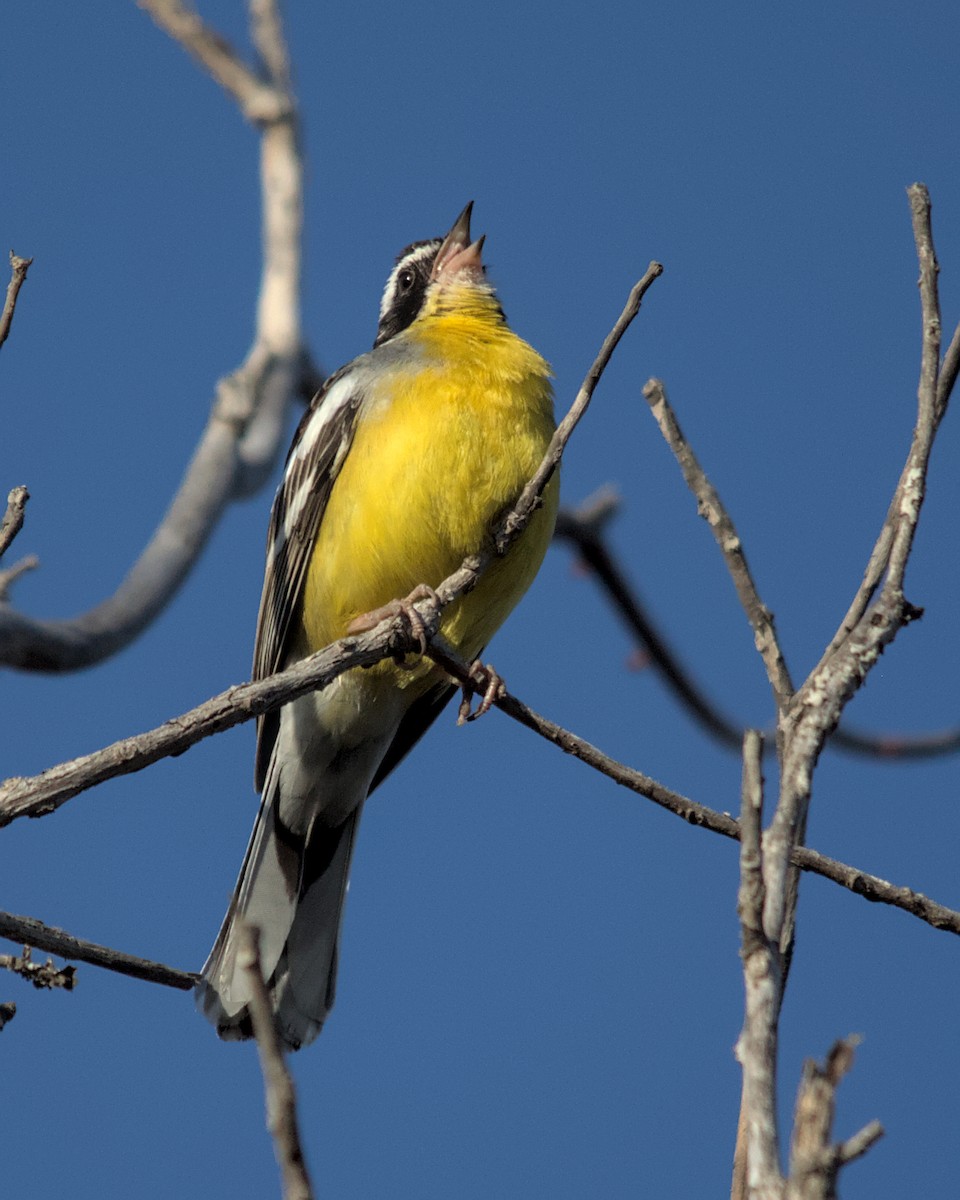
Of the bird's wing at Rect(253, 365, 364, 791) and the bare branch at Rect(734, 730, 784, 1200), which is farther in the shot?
the bird's wing at Rect(253, 365, 364, 791)

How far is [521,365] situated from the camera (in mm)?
6160

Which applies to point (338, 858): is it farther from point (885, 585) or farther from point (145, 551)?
point (885, 585)

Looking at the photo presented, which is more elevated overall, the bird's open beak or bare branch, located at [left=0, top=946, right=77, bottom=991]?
the bird's open beak

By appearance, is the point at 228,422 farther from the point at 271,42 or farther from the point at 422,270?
the point at 271,42

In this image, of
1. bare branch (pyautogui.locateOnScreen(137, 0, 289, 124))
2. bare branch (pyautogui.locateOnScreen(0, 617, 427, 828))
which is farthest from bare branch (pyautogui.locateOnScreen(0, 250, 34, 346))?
bare branch (pyautogui.locateOnScreen(137, 0, 289, 124))

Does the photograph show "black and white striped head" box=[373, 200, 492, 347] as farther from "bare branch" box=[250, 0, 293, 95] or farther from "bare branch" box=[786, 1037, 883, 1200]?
"bare branch" box=[786, 1037, 883, 1200]

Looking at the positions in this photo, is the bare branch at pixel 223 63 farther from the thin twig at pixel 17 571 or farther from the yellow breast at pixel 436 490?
the thin twig at pixel 17 571

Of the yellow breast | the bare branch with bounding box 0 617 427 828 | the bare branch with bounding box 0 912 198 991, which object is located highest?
the yellow breast

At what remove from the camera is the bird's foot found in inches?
191

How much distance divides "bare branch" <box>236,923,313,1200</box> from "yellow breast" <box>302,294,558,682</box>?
3564 mm

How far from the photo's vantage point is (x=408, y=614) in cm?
488

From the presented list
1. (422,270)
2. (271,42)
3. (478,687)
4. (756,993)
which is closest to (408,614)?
(478,687)

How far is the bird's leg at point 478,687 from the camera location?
545 centimetres

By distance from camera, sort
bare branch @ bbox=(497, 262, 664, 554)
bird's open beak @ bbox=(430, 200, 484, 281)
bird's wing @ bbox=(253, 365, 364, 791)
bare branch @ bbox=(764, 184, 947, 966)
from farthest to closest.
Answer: bird's open beak @ bbox=(430, 200, 484, 281) → bird's wing @ bbox=(253, 365, 364, 791) → bare branch @ bbox=(497, 262, 664, 554) → bare branch @ bbox=(764, 184, 947, 966)
